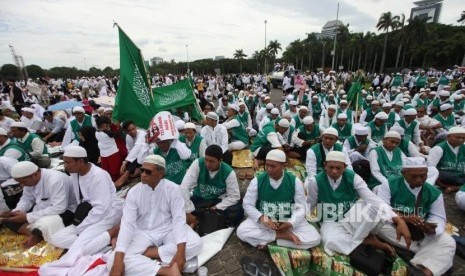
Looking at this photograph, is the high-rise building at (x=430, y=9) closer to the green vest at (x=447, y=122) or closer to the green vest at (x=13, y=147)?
the green vest at (x=447, y=122)

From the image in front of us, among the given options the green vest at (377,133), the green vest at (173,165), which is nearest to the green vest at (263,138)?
the green vest at (173,165)

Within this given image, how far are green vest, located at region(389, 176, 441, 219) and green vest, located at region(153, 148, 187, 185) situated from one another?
3374 millimetres

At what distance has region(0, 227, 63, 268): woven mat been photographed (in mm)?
3307

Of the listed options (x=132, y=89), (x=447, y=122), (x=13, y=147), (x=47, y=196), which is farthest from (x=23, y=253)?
(x=447, y=122)

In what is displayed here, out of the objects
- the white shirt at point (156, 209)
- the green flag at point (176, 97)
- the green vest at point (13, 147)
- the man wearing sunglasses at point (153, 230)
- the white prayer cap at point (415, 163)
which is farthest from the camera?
the green flag at point (176, 97)

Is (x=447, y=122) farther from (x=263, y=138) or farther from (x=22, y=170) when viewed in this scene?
(x=22, y=170)

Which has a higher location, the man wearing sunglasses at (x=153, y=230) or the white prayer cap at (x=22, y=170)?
the white prayer cap at (x=22, y=170)

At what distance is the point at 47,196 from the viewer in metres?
3.80

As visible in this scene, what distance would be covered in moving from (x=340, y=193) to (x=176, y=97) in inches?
231

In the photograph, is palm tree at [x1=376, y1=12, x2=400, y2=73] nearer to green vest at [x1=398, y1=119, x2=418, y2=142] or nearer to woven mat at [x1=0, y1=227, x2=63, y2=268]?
green vest at [x1=398, y1=119, x2=418, y2=142]

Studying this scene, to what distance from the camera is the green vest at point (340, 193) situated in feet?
11.5

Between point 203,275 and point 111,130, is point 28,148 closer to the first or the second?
point 111,130

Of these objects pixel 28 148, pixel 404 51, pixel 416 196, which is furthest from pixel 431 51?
pixel 28 148

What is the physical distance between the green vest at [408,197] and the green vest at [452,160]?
2170 mm
